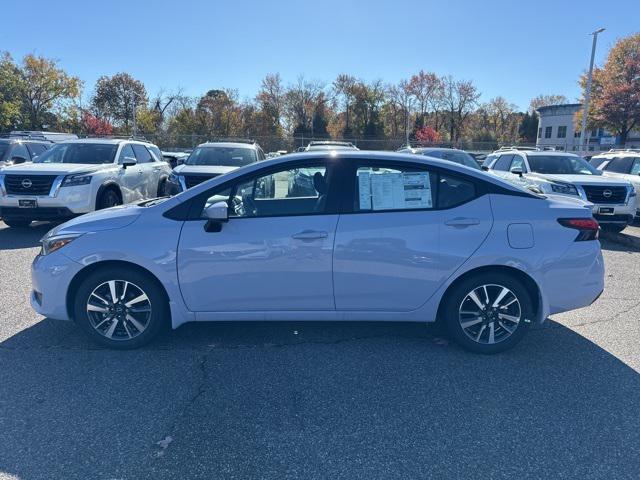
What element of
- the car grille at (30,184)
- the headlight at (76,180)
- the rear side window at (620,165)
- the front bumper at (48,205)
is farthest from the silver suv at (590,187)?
the car grille at (30,184)

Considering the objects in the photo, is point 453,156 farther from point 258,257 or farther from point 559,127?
point 559,127

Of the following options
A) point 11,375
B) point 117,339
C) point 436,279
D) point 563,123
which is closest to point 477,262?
point 436,279

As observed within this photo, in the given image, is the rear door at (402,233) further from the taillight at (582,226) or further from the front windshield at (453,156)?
the front windshield at (453,156)

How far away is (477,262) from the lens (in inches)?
151

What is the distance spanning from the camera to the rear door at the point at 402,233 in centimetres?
380

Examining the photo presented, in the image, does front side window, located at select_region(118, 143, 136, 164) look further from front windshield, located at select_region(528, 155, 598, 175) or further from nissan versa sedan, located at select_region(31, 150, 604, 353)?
front windshield, located at select_region(528, 155, 598, 175)

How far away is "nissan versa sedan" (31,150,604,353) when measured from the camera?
380 centimetres

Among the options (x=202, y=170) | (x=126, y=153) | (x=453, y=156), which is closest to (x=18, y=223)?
(x=126, y=153)

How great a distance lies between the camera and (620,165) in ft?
41.4

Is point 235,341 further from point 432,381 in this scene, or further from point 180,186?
point 180,186

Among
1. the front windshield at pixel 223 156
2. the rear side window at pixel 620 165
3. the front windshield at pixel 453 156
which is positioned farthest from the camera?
the front windshield at pixel 453 156

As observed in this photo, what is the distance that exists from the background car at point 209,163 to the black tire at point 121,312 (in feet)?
19.0

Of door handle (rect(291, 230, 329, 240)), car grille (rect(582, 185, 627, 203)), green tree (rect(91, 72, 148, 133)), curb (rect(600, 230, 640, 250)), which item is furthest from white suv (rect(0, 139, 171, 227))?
green tree (rect(91, 72, 148, 133))

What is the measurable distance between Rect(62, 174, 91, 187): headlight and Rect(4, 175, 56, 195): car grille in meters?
0.23
